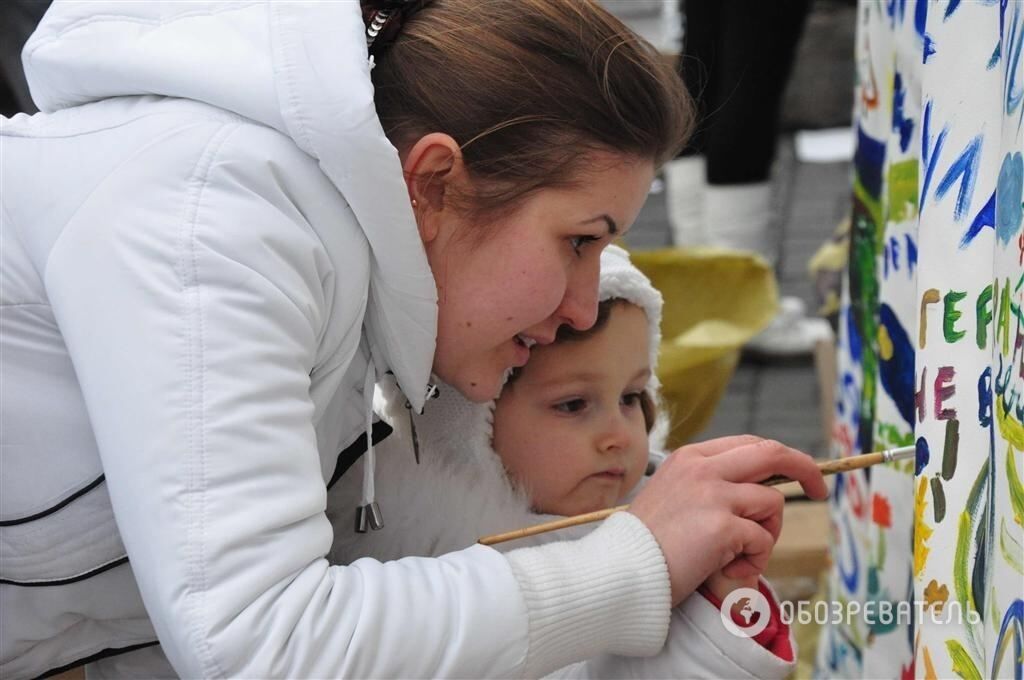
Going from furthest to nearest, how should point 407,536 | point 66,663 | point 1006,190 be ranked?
point 407,536 → point 66,663 → point 1006,190

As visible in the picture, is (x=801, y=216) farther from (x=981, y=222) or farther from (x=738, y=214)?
(x=981, y=222)

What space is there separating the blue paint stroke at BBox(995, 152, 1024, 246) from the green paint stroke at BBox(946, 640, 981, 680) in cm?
31

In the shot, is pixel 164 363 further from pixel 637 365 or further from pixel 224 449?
pixel 637 365

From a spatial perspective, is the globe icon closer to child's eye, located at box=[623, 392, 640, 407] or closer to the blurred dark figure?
child's eye, located at box=[623, 392, 640, 407]

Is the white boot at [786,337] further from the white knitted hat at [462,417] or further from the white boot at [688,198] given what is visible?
the white knitted hat at [462,417]

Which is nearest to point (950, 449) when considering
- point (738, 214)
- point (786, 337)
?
point (738, 214)

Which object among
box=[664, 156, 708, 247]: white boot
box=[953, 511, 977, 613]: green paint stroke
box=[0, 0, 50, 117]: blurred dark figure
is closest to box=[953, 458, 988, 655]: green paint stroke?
box=[953, 511, 977, 613]: green paint stroke

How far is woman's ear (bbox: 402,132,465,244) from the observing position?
116cm

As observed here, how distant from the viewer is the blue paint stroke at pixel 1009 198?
917mm

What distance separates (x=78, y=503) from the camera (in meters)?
1.17

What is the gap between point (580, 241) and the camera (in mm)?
1229

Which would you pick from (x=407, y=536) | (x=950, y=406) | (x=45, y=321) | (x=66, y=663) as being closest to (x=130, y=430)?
(x=45, y=321)

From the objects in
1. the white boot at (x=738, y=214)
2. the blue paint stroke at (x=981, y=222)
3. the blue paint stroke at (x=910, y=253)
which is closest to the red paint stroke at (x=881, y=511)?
the blue paint stroke at (x=910, y=253)

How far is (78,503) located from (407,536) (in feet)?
1.27
